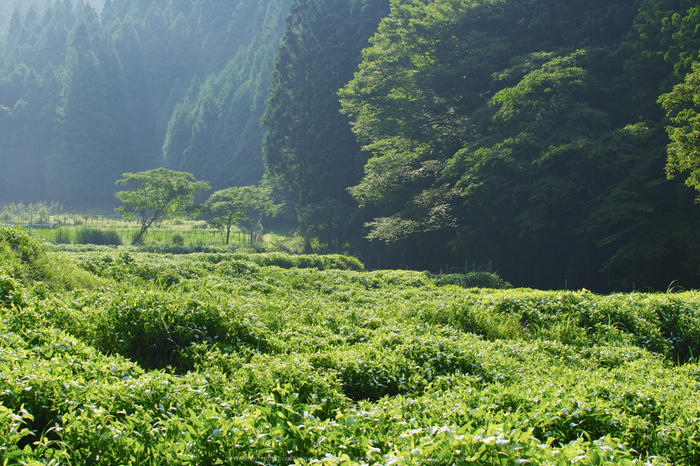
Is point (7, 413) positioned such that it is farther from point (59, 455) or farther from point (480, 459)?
point (480, 459)

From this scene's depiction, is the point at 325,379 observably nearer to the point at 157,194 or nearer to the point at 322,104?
the point at 157,194

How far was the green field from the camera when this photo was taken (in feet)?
7.55

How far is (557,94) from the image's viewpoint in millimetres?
15898

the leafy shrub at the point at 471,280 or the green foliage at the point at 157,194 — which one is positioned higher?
the green foliage at the point at 157,194

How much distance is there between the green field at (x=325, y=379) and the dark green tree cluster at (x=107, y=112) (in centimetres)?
5748

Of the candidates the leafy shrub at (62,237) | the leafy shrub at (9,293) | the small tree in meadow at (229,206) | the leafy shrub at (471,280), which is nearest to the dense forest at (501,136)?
the leafy shrub at (471,280)

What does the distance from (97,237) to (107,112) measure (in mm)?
51109

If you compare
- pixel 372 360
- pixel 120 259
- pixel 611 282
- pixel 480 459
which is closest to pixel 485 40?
pixel 611 282

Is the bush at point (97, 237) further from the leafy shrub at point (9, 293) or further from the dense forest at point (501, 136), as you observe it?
the leafy shrub at point (9, 293)

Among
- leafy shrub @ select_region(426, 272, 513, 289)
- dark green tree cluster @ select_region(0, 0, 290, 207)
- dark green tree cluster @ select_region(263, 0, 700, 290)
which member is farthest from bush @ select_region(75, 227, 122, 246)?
dark green tree cluster @ select_region(0, 0, 290, 207)

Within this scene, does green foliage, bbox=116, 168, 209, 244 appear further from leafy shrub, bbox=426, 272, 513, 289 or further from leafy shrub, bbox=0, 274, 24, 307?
leafy shrub, bbox=0, 274, 24, 307

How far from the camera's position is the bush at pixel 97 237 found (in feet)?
84.2

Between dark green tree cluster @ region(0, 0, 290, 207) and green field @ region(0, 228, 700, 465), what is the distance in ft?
189

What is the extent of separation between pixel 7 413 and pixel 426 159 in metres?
21.6
